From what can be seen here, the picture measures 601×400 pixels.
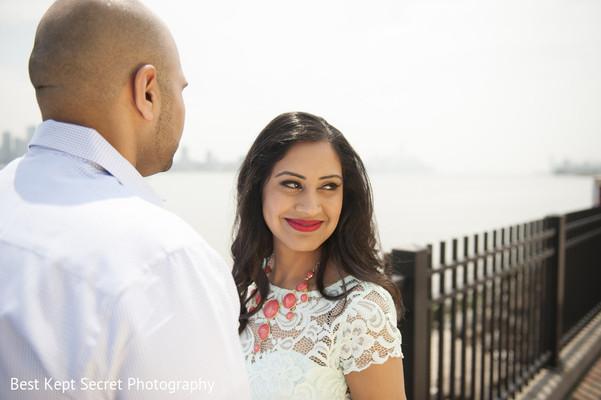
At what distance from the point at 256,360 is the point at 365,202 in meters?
0.85

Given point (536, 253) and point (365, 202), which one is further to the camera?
point (536, 253)

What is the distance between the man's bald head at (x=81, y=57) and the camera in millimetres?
968

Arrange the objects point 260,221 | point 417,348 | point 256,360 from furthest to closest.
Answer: point 417,348
point 260,221
point 256,360

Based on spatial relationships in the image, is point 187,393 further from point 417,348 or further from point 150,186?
point 417,348

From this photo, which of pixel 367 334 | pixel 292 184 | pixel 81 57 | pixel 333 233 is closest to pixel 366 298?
pixel 367 334

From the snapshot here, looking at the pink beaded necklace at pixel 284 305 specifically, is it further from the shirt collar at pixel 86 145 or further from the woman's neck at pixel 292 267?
the shirt collar at pixel 86 145

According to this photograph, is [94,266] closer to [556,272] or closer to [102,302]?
[102,302]

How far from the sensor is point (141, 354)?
2.43 feet

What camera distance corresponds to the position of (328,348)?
158 centimetres

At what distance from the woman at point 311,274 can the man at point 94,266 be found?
2.48 feet

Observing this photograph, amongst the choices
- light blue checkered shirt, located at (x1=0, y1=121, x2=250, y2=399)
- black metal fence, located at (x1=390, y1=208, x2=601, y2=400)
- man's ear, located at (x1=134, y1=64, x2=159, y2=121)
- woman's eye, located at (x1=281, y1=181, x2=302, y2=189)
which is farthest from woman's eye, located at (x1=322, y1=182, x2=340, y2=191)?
light blue checkered shirt, located at (x1=0, y1=121, x2=250, y2=399)

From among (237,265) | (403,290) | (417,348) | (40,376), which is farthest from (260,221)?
(40,376)

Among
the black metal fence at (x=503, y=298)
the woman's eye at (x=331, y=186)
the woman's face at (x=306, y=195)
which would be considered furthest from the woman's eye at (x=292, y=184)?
the black metal fence at (x=503, y=298)

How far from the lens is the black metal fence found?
234 cm
